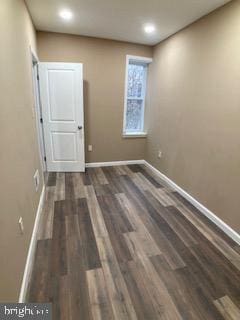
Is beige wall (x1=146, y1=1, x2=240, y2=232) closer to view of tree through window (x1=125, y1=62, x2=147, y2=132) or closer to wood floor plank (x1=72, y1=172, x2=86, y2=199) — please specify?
view of tree through window (x1=125, y1=62, x2=147, y2=132)

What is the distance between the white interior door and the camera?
11.3ft

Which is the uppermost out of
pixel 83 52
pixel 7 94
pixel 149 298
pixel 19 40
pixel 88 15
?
pixel 88 15

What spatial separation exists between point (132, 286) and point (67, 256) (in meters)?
0.68

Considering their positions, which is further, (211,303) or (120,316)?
(211,303)

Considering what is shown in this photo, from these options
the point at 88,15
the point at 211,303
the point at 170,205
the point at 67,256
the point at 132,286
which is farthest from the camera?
the point at 170,205

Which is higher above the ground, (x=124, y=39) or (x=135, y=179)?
(x=124, y=39)

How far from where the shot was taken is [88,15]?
2.62 m

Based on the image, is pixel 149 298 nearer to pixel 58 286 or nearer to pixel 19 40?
pixel 58 286

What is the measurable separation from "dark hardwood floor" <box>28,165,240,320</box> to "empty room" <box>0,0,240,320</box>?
0.01 meters

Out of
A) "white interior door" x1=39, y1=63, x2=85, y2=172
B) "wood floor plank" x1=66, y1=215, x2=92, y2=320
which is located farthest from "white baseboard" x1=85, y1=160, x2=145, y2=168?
"wood floor plank" x1=66, y1=215, x2=92, y2=320

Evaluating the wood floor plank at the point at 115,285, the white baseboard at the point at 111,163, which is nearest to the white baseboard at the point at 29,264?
the wood floor plank at the point at 115,285

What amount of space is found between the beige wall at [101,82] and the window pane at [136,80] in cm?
27

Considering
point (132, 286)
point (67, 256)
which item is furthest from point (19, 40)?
point (132, 286)

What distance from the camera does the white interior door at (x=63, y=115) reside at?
345cm
